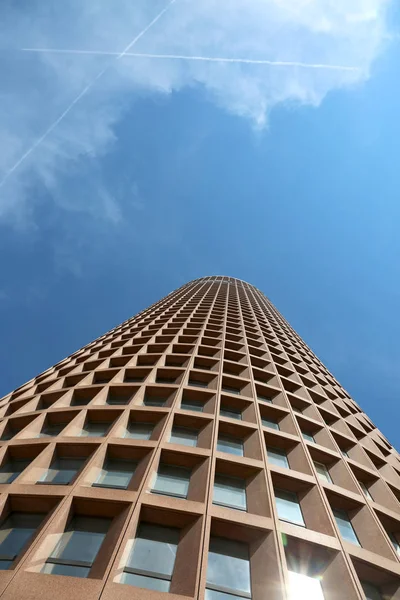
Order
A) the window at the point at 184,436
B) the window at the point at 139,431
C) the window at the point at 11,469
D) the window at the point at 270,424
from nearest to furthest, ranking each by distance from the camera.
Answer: the window at the point at 11,469 < the window at the point at 184,436 < the window at the point at 139,431 < the window at the point at 270,424

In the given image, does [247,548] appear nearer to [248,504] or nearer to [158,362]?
[248,504]

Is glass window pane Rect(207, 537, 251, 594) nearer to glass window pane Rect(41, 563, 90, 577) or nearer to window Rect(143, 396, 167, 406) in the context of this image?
glass window pane Rect(41, 563, 90, 577)

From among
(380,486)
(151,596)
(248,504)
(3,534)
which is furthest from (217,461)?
(380,486)

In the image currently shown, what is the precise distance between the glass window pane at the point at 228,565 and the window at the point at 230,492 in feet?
5.31

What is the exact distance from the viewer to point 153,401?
18375mm

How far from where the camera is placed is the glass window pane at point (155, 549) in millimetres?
8969

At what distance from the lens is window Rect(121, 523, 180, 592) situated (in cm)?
855

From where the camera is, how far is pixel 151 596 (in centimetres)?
757

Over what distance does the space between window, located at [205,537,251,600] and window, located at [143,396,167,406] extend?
8.52 meters

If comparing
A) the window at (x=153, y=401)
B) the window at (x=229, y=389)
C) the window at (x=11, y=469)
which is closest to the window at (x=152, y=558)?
the window at (x=11, y=469)

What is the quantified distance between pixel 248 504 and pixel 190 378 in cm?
996

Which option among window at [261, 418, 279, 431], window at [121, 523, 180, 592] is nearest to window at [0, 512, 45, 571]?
window at [121, 523, 180, 592]

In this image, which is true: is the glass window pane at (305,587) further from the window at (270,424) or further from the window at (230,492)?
the window at (270,424)

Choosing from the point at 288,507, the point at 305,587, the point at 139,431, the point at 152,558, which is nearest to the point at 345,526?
the point at 288,507
